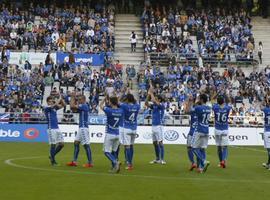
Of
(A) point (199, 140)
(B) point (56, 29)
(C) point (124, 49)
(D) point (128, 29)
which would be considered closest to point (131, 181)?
(A) point (199, 140)

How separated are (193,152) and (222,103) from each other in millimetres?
2590

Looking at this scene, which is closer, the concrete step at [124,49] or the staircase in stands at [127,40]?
the staircase in stands at [127,40]

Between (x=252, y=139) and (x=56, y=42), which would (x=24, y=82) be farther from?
(x=252, y=139)

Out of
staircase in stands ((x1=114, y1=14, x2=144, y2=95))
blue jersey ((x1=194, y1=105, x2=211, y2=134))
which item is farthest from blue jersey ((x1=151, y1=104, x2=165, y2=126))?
staircase in stands ((x1=114, y1=14, x2=144, y2=95))

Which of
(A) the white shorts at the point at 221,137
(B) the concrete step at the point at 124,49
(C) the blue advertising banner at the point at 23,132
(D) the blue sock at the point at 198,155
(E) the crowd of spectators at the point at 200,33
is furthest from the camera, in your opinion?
(B) the concrete step at the point at 124,49

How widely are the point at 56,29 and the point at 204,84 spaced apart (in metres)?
12.3

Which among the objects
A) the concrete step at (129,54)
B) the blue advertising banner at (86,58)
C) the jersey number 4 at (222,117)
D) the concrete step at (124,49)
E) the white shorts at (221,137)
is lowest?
the white shorts at (221,137)

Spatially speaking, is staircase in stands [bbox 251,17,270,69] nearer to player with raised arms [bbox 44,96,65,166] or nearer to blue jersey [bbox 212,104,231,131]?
blue jersey [bbox 212,104,231,131]

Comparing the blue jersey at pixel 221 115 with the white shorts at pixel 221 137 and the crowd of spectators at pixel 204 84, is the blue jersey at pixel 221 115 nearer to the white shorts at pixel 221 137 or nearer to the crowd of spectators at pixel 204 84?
the white shorts at pixel 221 137

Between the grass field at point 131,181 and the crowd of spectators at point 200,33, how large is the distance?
24447mm

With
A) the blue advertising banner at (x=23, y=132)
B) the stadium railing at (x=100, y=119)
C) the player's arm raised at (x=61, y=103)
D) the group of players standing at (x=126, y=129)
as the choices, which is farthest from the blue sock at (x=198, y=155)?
the stadium railing at (x=100, y=119)

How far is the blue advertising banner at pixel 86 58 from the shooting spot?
48.1m

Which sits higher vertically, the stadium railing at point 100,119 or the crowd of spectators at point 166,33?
the crowd of spectators at point 166,33

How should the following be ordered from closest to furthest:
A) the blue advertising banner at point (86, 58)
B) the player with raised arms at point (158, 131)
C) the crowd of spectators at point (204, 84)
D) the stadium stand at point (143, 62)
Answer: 1. the player with raised arms at point (158, 131)
2. the stadium stand at point (143, 62)
3. the crowd of spectators at point (204, 84)
4. the blue advertising banner at point (86, 58)
